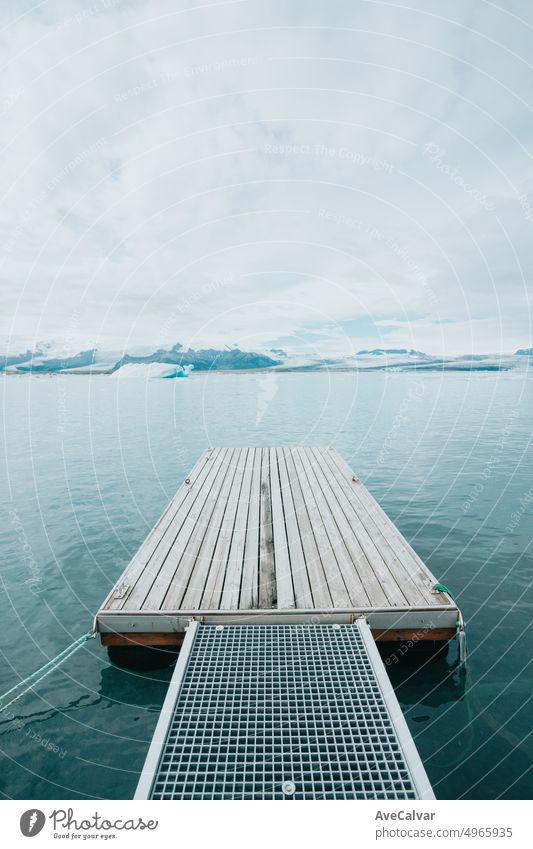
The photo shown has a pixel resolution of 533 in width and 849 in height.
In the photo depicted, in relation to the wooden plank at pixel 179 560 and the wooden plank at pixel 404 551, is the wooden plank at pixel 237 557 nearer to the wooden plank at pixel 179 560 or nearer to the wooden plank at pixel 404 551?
the wooden plank at pixel 179 560

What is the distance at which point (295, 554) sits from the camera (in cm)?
750

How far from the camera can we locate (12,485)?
15781 millimetres

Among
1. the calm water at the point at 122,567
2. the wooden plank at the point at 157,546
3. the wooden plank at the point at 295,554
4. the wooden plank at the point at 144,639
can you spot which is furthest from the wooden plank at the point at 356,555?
the wooden plank at the point at 157,546

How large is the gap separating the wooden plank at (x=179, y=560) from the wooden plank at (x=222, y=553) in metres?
0.41

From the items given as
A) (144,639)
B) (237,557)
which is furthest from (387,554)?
(144,639)

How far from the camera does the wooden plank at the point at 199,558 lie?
20.3 ft

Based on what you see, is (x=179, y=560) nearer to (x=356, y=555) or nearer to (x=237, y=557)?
(x=237, y=557)

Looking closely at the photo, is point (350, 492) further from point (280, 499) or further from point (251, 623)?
point (251, 623)

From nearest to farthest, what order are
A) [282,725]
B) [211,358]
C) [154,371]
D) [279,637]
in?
[282,725]
[279,637]
[154,371]
[211,358]

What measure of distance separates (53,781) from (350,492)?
8.30 meters

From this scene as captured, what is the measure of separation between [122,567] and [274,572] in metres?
4.23

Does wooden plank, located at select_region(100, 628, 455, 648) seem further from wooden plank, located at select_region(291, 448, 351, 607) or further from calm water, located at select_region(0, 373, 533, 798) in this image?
wooden plank, located at select_region(291, 448, 351, 607)

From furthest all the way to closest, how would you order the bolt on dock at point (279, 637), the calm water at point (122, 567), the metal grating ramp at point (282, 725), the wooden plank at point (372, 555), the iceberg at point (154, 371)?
the iceberg at point (154, 371), the wooden plank at point (372, 555), the calm water at point (122, 567), the bolt on dock at point (279, 637), the metal grating ramp at point (282, 725)
